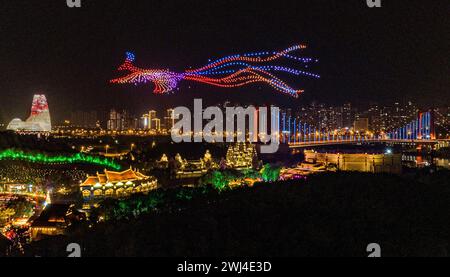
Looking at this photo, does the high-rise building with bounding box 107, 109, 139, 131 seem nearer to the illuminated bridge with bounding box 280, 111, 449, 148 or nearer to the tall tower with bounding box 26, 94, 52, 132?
the tall tower with bounding box 26, 94, 52, 132

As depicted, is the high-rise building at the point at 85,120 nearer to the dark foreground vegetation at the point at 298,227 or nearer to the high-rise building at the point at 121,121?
the high-rise building at the point at 121,121

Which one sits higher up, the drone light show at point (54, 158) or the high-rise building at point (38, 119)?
the high-rise building at point (38, 119)

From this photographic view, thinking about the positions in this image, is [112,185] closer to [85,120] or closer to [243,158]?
[243,158]

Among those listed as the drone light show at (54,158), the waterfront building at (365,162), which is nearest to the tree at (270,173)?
the waterfront building at (365,162)

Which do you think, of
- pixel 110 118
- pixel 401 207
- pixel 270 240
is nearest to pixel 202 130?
pixel 401 207

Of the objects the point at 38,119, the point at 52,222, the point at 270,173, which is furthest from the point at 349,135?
the point at 52,222

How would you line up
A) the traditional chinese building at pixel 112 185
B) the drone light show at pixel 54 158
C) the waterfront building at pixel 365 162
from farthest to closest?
the drone light show at pixel 54 158
the waterfront building at pixel 365 162
the traditional chinese building at pixel 112 185
